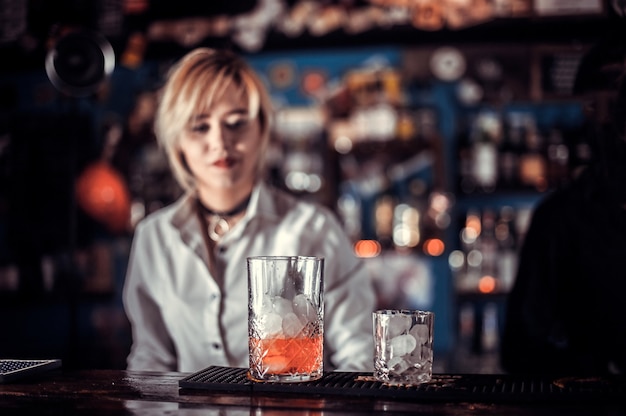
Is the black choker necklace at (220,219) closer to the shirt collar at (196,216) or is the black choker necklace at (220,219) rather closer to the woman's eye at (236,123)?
the shirt collar at (196,216)

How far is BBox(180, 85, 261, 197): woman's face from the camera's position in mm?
2188

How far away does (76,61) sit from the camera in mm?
2873

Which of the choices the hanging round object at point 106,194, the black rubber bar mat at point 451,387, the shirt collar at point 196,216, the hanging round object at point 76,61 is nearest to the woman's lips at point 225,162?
the shirt collar at point 196,216

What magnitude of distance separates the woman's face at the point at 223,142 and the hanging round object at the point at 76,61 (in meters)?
0.81

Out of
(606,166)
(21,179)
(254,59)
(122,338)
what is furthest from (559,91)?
(21,179)

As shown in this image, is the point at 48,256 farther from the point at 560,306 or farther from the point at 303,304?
the point at 303,304

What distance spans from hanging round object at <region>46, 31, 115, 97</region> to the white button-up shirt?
805 mm

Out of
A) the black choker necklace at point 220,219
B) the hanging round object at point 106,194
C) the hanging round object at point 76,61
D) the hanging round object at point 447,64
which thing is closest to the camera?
the black choker necklace at point 220,219

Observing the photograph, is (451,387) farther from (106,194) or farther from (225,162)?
(106,194)

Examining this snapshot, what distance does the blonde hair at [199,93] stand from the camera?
2193 millimetres

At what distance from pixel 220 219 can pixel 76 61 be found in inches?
37.6

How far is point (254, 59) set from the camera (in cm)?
554

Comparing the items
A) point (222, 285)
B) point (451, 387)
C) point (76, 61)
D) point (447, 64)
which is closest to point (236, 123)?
point (222, 285)

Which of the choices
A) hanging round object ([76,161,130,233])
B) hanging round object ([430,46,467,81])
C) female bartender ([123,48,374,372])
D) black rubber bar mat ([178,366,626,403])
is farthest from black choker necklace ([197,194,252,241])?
hanging round object ([76,161,130,233])
